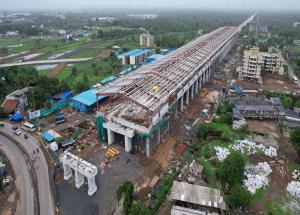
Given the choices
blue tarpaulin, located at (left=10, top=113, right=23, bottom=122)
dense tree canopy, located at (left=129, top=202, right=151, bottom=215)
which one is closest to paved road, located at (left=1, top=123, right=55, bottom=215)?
blue tarpaulin, located at (left=10, top=113, right=23, bottom=122)

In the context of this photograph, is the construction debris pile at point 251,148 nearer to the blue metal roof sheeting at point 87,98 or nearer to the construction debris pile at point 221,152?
the construction debris pile at point 221,152

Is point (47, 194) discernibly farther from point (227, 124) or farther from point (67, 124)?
point (227, 124)

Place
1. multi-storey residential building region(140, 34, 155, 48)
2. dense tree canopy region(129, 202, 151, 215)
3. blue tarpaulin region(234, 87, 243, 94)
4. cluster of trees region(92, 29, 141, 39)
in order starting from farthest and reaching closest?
cluster of trees region(92, 29, 141, 39) → multi-storey residential building region(140, 34, 155, 48) → blue tarpaulin region(234, 87, 243, 94) → dense tree canopy region(129, 202, 151, 215)

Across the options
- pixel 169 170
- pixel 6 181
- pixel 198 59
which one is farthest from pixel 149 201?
pixel 198 59

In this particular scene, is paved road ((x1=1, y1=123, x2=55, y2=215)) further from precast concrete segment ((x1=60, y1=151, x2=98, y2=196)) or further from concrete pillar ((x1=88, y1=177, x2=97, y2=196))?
concrete pillar ((x1=88, y1=177, x2=97, y2=196))

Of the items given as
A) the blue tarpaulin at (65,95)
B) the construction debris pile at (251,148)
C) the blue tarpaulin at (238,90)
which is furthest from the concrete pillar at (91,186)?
the blue tarpaulin at (238,90)

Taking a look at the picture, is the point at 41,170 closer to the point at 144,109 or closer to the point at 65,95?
the point at 144,109

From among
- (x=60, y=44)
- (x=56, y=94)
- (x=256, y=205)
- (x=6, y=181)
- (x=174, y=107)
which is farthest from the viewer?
(x=60, y=44)
